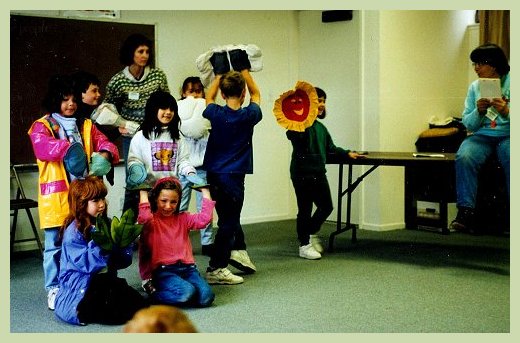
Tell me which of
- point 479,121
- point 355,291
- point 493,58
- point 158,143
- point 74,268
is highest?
point 493,58

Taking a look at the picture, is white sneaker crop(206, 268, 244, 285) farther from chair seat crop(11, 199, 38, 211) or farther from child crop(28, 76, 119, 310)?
chair seat crop(11, 199, 38, 211)

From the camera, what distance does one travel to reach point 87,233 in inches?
158

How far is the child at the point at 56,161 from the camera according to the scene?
4.19 meters

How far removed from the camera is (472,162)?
521cm

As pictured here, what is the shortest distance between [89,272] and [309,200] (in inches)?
80.4

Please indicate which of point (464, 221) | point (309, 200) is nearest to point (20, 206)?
point (309, 200)

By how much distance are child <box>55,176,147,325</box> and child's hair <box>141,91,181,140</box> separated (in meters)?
0.63

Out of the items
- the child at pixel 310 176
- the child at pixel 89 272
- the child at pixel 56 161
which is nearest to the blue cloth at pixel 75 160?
the child at pixel 56 161

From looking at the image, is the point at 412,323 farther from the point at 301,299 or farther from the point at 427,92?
the point at 427,92

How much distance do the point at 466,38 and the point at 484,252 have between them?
229 centimetres

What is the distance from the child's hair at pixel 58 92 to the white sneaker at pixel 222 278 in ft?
4.38

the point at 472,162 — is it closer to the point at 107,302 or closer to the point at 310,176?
the point at 310,176

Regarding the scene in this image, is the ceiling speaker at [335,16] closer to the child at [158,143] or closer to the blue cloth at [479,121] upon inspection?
Result: the blue cloth at [479,121]

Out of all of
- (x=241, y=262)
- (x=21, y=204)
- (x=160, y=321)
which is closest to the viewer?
(x=160, y=321)
